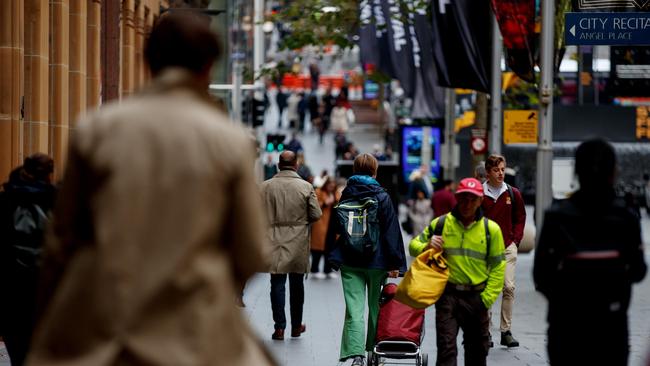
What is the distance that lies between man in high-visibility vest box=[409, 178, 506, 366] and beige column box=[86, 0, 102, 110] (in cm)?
1238

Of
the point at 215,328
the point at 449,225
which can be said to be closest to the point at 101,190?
the point at 215,328

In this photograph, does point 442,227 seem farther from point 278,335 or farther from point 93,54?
point 93,54

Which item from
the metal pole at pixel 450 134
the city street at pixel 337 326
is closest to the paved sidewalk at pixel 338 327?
the city street at pixel 337 326

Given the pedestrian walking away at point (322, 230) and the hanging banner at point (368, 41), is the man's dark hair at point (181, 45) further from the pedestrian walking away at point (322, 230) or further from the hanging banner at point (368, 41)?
the hanging banner at point (368, 41)

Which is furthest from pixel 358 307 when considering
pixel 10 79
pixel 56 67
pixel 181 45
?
pixel 56 67

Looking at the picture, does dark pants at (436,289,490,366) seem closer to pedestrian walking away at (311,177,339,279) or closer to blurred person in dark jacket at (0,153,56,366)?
blurred person in dark jacket at (0,153,56,366)

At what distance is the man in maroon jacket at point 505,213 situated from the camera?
1373cm

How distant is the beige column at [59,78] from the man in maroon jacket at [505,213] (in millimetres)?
6537

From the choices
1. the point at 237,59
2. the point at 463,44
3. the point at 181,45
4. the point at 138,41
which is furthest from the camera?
the point at 237,59

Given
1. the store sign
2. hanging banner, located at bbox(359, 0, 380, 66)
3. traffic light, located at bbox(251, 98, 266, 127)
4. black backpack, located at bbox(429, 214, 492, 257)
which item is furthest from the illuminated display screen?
black backpack, located at bbox(429, 214, 492, 257)

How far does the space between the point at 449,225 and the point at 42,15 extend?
8666 mm

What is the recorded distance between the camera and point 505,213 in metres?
13.8

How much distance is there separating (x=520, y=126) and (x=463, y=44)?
1.68m

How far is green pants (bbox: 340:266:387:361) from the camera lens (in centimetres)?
1192
